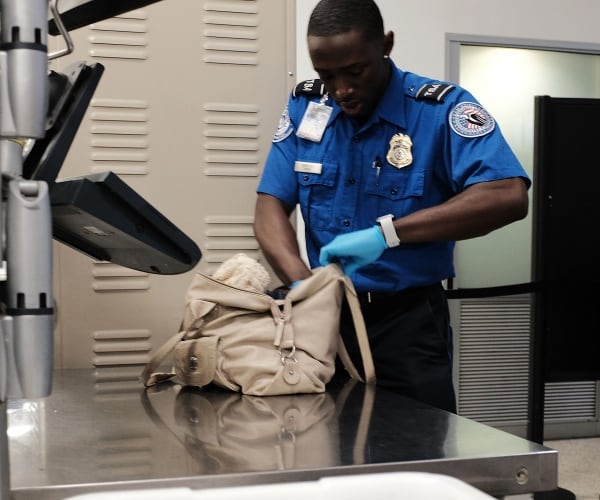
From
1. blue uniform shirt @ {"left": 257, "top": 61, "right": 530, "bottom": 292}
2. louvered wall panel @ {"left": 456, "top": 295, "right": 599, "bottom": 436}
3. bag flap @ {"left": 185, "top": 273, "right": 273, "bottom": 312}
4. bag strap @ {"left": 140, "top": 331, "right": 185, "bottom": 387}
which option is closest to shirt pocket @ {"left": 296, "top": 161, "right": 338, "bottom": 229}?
blue uniform shirt @ {"left": 257, "top": 61, "right": 530, "bottom": 292}

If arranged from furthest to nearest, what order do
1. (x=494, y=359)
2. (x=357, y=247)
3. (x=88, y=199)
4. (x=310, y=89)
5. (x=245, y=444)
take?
(x=494, y=359) → (x=310, y=89) → (x=357, y=247) → (x=245, y=444) → (x=88, y=199)

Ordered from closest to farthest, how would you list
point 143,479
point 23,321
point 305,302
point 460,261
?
point 23,321 → point 143,479 → point 305,302 → point 460,261

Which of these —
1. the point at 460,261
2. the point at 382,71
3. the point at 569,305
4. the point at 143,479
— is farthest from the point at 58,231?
Result: the point at 460,261

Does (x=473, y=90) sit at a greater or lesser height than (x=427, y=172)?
greater

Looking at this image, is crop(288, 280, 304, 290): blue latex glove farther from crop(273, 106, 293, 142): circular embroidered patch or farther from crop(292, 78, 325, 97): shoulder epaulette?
crop(292, 78, 325, 97): shoulder epaulette

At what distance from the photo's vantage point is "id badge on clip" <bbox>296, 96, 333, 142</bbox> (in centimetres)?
188

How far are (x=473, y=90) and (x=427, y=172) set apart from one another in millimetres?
2216

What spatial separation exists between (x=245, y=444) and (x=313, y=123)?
100 cm

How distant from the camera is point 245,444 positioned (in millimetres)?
1065

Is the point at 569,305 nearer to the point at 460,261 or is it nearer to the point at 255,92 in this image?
the point at 460,261

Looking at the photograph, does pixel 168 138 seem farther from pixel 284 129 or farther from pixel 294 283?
pixel 294 283

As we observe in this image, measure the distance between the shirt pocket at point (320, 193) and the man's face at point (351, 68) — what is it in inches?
5.7

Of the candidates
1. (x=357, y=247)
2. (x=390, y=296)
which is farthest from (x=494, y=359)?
(x=357, y=247)

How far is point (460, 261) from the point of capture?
3.86 metres
